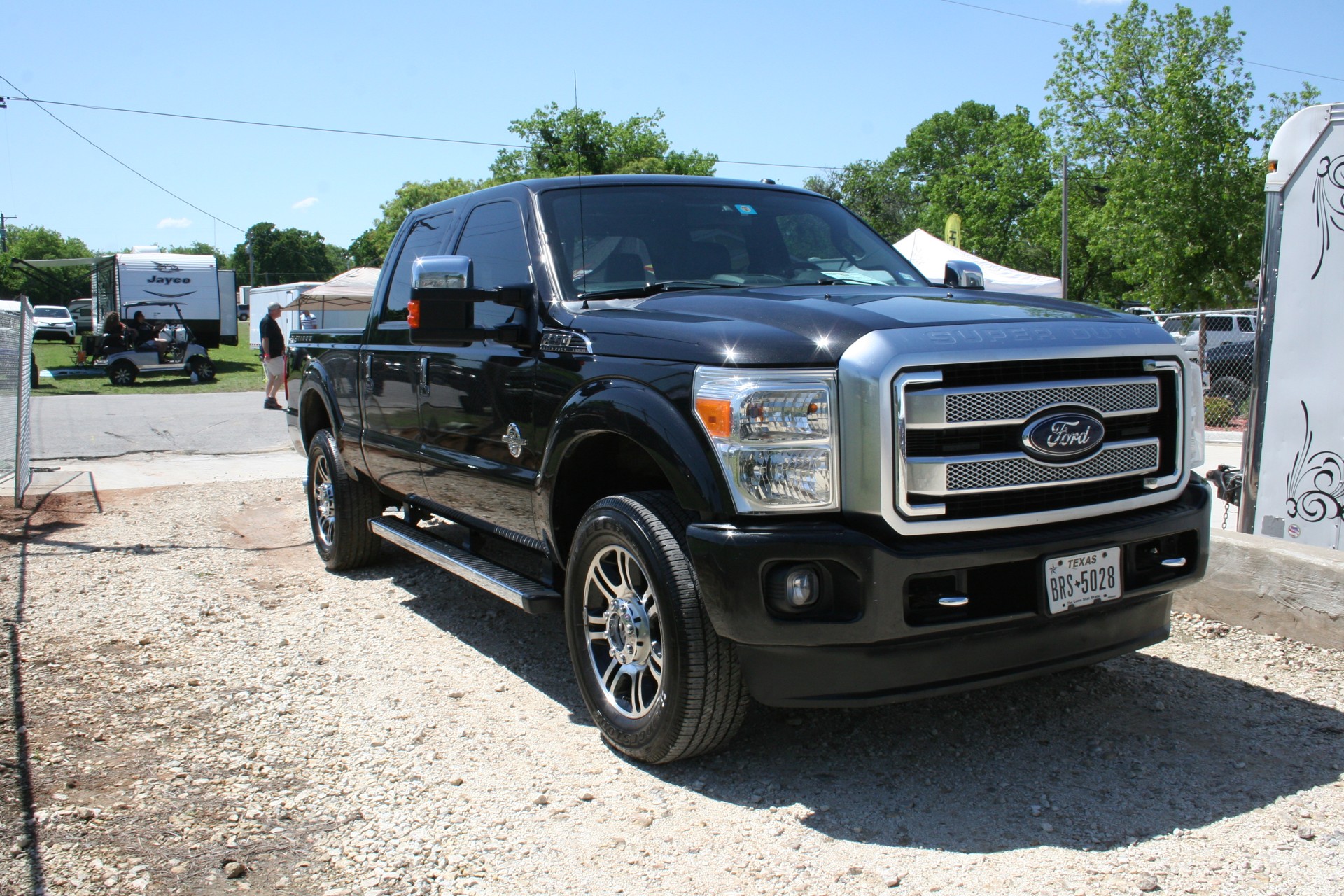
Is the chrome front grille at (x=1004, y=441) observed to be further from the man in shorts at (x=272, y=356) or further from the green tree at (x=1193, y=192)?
the green tree at (x=1193, y=192)

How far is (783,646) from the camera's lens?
3055mm

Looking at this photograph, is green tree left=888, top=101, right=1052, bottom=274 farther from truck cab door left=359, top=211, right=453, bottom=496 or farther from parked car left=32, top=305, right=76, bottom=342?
truck cab door left=359, top=211, right=453, bottom=496

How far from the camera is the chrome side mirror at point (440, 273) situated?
3.91 metres

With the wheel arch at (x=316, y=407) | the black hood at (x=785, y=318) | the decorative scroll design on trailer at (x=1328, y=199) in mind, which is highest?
the decorative scroll design on trailer at (x=1328, y=199)

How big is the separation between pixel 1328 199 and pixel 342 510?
5.54m

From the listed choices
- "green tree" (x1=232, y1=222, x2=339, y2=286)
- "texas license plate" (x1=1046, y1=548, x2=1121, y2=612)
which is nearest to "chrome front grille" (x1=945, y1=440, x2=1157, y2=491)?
"texas license plate" (x1=1046, y1=548, x2=1121, y2=612)

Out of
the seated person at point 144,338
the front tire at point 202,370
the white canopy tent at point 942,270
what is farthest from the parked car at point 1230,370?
the seated person at point 144,338

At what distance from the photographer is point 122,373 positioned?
23.3 meters

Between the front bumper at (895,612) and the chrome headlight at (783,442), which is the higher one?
the chrome headlight at (783,442)

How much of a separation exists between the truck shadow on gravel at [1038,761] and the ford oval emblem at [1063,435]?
3.50ft

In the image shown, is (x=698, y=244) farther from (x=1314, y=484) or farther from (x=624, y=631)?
(x=1314, y=484)

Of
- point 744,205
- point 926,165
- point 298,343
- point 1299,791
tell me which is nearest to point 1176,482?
point 1299,791

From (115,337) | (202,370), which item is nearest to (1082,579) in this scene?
(202,370)

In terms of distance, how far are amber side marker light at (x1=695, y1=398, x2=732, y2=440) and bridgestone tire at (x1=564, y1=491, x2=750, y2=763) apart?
1.23 feet
